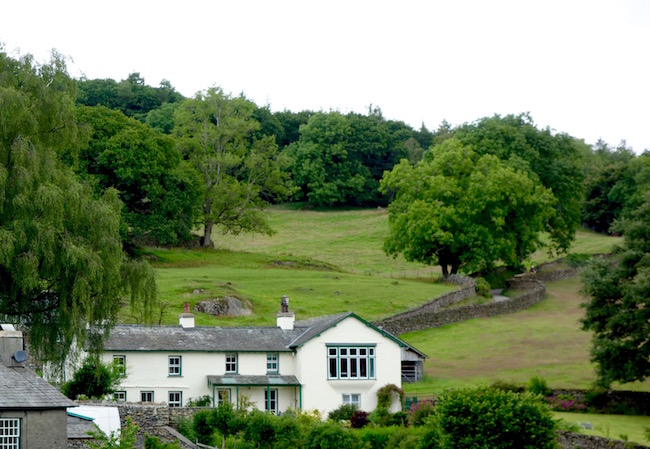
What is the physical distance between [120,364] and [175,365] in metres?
2.69

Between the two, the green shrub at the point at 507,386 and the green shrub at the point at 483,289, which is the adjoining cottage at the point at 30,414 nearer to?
the green shrub at the point at 507,386

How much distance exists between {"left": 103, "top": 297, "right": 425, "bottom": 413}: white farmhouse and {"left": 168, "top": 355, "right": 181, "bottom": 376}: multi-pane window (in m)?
0.05

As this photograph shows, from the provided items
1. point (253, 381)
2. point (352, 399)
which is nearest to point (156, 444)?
point (253, 381)

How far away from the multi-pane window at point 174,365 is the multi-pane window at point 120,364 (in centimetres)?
222

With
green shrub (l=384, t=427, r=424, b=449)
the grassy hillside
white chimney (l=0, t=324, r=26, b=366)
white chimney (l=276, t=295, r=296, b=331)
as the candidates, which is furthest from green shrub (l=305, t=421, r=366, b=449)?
white chimney (l=276, t=295, r=296, b=331)

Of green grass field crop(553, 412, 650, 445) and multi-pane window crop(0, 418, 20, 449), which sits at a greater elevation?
multi-pane window crop(0, 418, 20, 449)

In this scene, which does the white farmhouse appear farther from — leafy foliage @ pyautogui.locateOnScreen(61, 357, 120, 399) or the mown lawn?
the mown lawn

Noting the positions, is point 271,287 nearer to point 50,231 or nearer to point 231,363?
point 231,363

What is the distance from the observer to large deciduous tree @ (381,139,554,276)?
278 feet

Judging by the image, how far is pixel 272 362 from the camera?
5281cm

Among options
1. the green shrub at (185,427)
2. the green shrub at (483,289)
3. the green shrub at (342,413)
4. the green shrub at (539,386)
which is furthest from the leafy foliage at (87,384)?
the green shrub at (483,289)

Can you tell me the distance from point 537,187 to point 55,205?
6331cm

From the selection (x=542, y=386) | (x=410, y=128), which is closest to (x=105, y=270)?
(x=542, y=386)

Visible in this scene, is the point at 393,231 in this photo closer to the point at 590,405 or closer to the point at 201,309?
the point at 201,309
